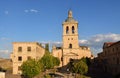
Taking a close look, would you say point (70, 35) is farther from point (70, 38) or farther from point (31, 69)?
point (31, 69)

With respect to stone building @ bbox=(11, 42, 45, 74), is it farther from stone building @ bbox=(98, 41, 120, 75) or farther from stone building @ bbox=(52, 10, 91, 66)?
stone building @ bbox=(98, 41, 120, 75)

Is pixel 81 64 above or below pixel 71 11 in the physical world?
below

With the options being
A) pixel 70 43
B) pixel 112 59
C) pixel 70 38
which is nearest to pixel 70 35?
pixel 70 38

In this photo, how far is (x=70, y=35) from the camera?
216ft

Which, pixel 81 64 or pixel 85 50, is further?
pixel 85 50

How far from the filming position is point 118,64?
156 ft

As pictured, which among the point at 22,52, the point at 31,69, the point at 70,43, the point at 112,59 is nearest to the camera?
the point at 31,69

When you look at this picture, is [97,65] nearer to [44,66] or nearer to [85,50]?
[85,50]

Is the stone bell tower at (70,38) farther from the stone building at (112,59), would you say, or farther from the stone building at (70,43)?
→ the stone building at (112,59)

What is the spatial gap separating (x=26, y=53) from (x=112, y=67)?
21.9 metres

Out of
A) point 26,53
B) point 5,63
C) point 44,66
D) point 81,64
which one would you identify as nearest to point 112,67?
point 81,64

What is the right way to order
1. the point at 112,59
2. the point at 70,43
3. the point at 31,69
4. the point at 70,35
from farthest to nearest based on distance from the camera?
the point at 70,35 → the point at 70,43 → the point at 112,59 → the point at 31,69

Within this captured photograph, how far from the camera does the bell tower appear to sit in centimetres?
6538

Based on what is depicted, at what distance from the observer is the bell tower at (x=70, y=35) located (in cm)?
6538
